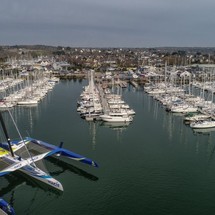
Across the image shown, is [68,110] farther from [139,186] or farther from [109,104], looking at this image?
[139,186]

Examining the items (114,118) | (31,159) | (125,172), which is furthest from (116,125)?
(31,159)

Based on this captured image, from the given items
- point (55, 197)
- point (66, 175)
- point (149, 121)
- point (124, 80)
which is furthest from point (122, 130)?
point (124, 80)

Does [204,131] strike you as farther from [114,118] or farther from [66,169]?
[66,169]

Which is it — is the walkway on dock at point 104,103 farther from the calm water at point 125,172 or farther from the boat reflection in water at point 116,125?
the calm water at point 125,172

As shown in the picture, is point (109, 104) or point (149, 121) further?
point (109, 104)

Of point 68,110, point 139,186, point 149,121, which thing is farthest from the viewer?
point 68,110

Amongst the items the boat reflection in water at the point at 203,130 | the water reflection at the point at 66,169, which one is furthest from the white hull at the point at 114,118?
the water reflection at the point at 66,169
